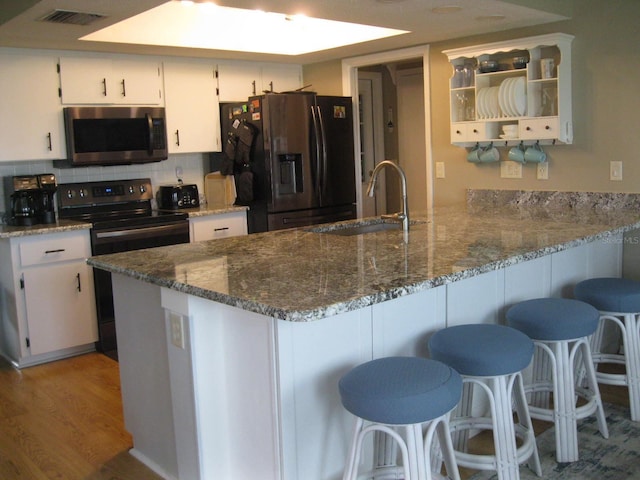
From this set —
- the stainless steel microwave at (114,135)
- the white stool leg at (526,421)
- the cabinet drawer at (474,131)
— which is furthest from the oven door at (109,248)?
the white stool leg at (526,421)

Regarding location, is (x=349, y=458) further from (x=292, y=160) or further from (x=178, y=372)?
(x=292, y=160)

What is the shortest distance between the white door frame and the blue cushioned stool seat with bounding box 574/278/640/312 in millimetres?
1685

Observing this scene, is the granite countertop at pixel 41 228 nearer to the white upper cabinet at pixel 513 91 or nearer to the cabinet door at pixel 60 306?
the cabinet door at pixel 60 306

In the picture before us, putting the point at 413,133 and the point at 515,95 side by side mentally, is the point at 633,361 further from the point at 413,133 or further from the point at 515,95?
the point at 413,133

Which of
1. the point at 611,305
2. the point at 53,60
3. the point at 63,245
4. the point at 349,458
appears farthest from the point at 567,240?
the point at 53,60

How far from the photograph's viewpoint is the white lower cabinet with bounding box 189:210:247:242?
4.65 m

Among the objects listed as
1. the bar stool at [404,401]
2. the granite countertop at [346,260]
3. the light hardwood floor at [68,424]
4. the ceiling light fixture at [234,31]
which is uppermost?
the ceiling light fixture at [234,31]

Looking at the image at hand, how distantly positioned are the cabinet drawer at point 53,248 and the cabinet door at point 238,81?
1.66 meters

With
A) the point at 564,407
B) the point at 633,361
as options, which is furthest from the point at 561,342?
the point at 633,361

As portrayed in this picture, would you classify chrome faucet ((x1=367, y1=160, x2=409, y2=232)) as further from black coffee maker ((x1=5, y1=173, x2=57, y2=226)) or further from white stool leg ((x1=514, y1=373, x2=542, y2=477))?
black coffee maker ((x1=5, y1=173, x2=57, y2=226))

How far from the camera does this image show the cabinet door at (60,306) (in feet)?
13.2

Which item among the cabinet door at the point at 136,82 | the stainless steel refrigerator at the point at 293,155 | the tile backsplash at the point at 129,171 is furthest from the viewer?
the stainless steel refrigerator at the point at 293,155

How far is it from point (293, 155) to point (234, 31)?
3.23 ft

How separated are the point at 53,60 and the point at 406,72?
3.45 meters
